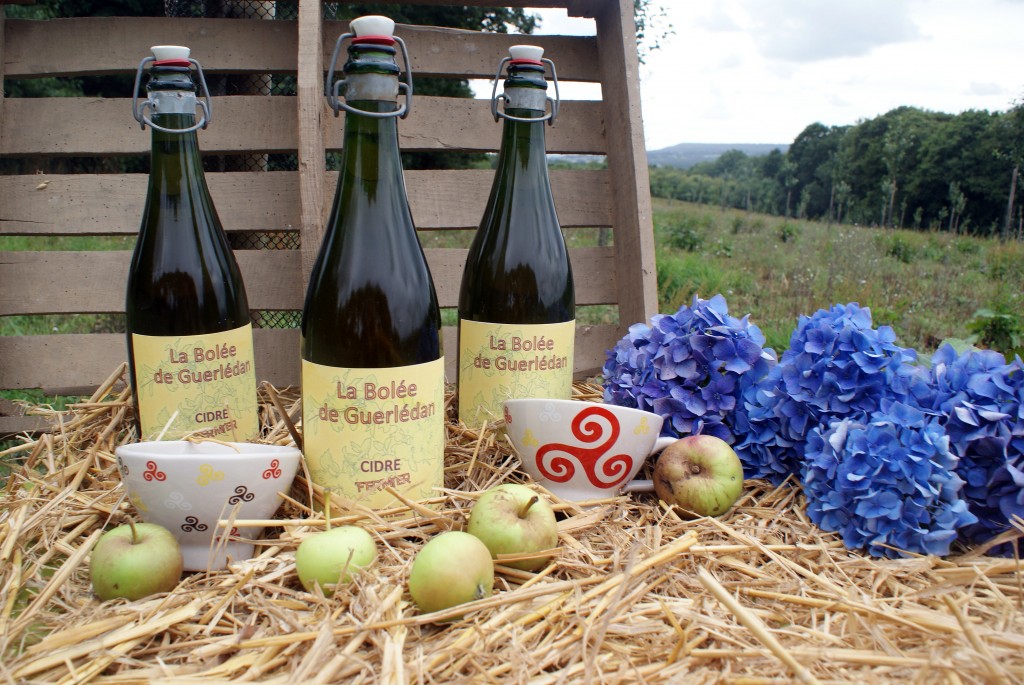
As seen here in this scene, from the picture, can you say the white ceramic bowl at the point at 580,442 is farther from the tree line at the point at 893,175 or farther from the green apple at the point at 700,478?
the tree line at the point at 893,175

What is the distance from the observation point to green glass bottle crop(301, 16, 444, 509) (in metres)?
1.07

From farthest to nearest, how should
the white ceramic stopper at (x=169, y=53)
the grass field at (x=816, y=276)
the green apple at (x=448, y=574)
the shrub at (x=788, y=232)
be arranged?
the shrub at (x=788, y=232)
the grass field at (x=816, y=276)
the white ceramic stopper at (x=169, y=53)
the green apple at (x=448, y=574)

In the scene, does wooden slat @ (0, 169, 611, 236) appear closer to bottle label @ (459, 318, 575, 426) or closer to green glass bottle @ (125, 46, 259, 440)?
green glass bottle @ (125, 46, 259, 440)

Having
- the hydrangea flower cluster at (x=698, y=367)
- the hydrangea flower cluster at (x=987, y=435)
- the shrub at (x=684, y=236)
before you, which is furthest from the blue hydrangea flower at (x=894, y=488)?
the shrub at (x=684, y=236)

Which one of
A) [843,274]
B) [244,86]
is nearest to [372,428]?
[244,86]

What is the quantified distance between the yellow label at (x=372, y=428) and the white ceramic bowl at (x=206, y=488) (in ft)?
0.23

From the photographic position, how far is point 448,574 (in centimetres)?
88

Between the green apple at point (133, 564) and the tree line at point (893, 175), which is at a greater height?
the tree line at point (893, 175)

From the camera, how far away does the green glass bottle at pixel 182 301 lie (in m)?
1.19

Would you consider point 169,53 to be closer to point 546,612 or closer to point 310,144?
point 310,144

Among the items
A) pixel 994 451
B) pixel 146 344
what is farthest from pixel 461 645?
pixel 994 451

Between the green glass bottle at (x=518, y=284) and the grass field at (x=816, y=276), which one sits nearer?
the green glass bottle at (x=518, y=284)

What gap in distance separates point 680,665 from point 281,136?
149 centimetres

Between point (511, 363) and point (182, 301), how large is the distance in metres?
0.60
